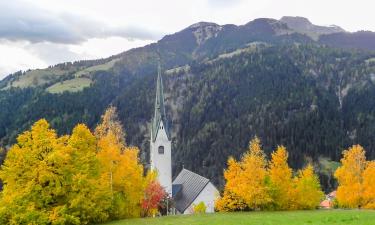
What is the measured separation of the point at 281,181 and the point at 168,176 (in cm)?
3858

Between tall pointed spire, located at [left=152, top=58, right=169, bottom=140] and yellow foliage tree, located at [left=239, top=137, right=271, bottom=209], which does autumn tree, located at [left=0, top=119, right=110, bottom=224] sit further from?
tall pointed spire, located at [left=152, top=58, right=169, bottom=140]

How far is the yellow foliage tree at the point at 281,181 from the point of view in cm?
5581

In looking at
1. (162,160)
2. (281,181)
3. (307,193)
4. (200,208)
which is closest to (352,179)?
(307,193)

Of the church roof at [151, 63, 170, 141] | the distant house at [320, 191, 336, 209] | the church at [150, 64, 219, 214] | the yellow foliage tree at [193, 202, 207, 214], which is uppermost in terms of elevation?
the church roof at [151, 63, 170, 141]

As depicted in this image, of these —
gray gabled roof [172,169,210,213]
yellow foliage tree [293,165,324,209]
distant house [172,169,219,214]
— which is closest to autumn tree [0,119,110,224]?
yellow foliage tree [293,165,324,209]

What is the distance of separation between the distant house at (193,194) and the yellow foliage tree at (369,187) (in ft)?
90.9

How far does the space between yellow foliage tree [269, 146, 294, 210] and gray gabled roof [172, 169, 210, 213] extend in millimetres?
32277

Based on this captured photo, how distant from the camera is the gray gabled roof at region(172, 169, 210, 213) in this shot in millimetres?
88125

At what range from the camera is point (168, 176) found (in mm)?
91562

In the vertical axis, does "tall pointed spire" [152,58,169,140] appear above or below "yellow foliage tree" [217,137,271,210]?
above

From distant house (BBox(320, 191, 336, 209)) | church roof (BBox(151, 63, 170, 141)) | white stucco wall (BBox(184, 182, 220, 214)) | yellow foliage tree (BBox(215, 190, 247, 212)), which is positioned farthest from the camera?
distant house (BBox(320, 191, 336, 209))

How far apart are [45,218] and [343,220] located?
79.0 ft

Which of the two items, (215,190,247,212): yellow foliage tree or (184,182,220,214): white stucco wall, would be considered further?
(184,182,220,214): white stucco wall

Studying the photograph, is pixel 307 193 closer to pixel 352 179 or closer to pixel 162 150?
pixel 352 179
